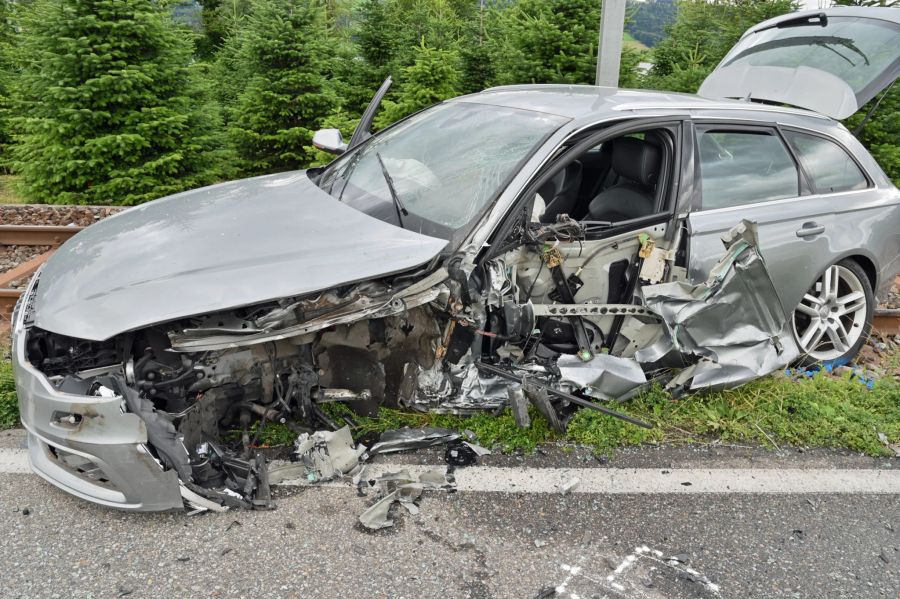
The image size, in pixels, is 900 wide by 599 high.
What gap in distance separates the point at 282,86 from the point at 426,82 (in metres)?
1.98

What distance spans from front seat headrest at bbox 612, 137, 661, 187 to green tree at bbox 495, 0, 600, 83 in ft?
17.6

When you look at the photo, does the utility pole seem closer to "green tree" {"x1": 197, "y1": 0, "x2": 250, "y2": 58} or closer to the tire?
the tire

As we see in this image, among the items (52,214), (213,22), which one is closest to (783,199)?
(52,214)

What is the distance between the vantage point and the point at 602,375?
11.3 ft

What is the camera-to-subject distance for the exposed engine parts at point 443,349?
2742mm

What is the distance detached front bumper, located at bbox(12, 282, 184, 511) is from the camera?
98.7 inches

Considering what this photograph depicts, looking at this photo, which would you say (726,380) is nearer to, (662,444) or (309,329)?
(662,444)

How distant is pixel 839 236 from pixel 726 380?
1260 mm

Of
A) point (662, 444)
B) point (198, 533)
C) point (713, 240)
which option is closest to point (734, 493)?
point (662, 444)

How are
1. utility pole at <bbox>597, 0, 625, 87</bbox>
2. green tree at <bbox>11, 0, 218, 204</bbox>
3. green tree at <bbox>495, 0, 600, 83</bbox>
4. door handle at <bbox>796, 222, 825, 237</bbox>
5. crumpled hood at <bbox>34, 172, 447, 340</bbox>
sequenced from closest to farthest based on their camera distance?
crumpled hood at <bbox>34, 172, 447, 340</bbox> → door handle at <bbox>796, 222, 825, 237</bbox> → utility pole at <bbox>597, 0, 625, 87</bbox> → green tree at <bbox>11, 0, 218, 204</bbox> → green tree at <bbox>495, 0, 600, 83</bbox>

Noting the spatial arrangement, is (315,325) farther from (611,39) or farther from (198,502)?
(611,39)

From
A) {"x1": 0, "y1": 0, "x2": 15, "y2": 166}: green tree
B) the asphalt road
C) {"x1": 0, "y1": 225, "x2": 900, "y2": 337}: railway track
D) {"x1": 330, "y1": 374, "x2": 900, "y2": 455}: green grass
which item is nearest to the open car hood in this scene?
{"x1": 0, "y1": 225, "x2": 900, "y2": 337}: railway track

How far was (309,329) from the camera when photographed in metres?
2.77

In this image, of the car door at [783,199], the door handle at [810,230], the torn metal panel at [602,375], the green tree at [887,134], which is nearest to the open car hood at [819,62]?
the car door at [783,199]
